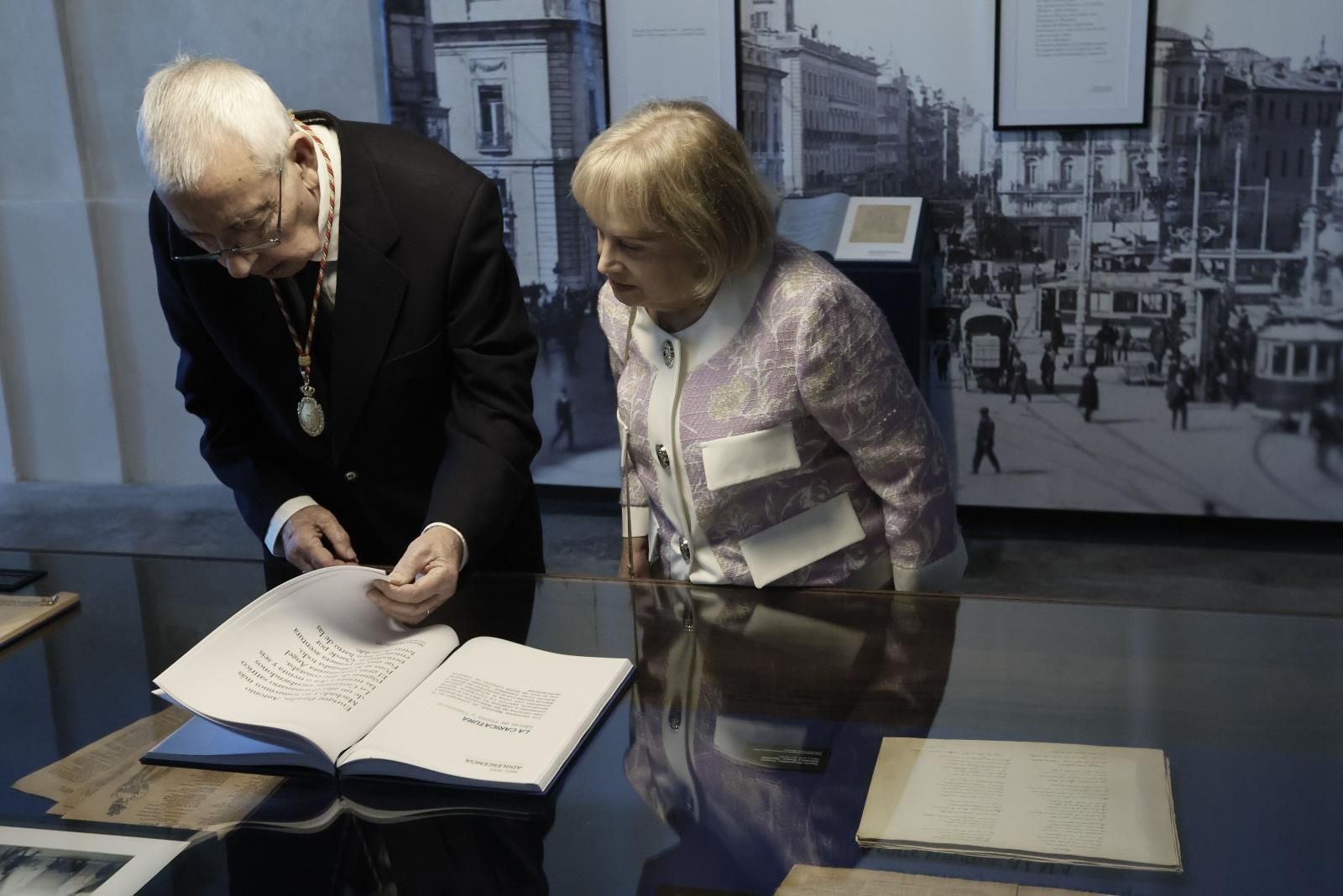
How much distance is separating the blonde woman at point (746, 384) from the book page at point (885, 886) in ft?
2.69

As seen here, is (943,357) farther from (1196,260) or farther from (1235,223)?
(1235,223)

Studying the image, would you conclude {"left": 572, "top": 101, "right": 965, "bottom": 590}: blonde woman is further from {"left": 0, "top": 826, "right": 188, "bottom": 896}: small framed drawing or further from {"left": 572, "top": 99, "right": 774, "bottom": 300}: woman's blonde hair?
{"left": 0, "top": 826, "right": 188, "bottom": 896}: small framed drawing

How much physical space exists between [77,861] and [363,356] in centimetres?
92

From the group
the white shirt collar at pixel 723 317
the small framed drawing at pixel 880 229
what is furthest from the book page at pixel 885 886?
the small framed drawing at pixel 880 229

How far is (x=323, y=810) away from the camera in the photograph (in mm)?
1395

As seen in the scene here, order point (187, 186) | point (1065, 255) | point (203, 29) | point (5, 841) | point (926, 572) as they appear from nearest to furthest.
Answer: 1. point (5, 841)
2. point (187, 186)
3. point (926, 572)
4. point (1065, 255)
5. point (203, 29)

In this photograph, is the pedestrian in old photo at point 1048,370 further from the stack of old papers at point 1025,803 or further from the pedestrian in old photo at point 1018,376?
the stack of old papers at point 1025,803

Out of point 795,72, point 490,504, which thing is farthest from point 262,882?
point 795,72

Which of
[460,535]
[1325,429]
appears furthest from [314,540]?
[1325,429]

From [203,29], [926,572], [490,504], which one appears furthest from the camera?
[203,29]

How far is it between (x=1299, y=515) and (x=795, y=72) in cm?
→ 236

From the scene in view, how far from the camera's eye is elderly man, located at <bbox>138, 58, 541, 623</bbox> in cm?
200

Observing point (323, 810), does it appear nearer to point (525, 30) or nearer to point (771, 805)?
point (771, 805)

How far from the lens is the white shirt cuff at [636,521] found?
2.34 metres
